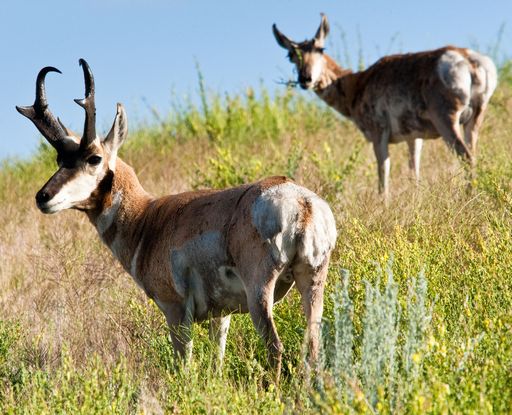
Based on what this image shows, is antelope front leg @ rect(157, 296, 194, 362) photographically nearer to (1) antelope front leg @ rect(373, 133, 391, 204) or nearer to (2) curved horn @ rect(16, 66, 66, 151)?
(2) curved horn @ rect(16, 66, 66, 151)

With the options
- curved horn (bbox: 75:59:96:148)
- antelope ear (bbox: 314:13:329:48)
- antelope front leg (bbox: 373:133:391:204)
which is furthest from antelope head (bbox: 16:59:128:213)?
antelope ear (bbox: 314:13:329:48)

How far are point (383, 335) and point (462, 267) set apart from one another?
7.64 ft

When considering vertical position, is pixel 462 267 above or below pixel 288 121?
above

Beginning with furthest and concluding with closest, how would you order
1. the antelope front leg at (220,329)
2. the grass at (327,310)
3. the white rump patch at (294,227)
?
the antelope front leg at (220,329), the white rump patch at (294,227), the grass at (327,310)

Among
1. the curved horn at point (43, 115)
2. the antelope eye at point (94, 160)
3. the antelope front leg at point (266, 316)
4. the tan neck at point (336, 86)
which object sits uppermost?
the curved horn at point (43, 115)

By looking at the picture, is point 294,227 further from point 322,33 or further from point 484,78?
point 322,33

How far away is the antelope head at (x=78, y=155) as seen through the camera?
6418mm

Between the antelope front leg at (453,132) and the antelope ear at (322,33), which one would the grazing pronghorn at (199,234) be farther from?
the antelope ear at (322,33)

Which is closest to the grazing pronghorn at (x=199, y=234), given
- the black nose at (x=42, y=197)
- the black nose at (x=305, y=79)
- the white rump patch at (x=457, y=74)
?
the black nose at (x=42, y=197)

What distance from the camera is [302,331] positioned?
5.99 metres

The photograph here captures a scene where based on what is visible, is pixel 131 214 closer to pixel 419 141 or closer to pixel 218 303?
pixel 218 303

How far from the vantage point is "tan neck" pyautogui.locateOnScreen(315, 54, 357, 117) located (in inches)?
515

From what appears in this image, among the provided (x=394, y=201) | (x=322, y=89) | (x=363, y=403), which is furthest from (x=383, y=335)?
(x=322, y=89)

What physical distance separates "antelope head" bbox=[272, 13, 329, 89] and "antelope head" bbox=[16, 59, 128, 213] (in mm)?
6667
